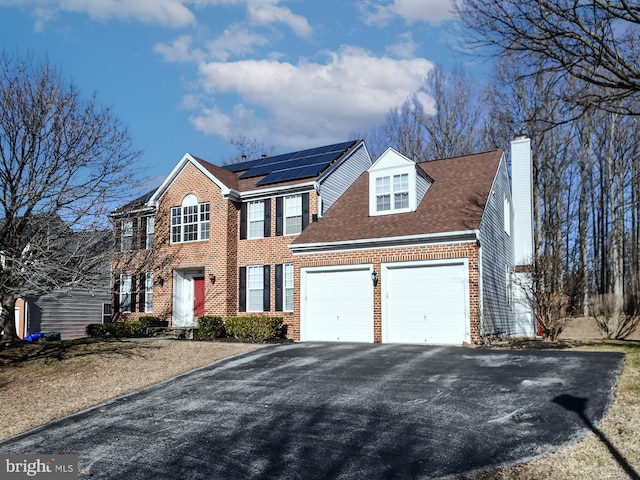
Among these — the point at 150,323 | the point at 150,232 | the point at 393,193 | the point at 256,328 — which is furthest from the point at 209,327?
the point at 393,193

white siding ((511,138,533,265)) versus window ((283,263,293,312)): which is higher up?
white siding ((511,138,533,265))

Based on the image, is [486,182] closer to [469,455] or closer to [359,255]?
[359,255]

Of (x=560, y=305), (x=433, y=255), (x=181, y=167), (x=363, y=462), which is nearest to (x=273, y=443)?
(x=363, y=462)

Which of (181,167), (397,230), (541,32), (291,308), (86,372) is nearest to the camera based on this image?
(541,32)

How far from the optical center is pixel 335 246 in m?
17.8

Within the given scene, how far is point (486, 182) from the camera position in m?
18.6

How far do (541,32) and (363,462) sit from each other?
845 centimetres

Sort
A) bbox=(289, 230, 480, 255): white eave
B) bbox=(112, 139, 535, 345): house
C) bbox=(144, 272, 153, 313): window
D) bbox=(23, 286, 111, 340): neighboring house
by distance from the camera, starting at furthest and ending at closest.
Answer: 1. bbox=(23, 286, 111, 340): neighboring house
2. bbox=(144, 272, 153, 313): window
3. bbox=(112, 139, 535, 345): house
4. bbox=(289, 230, 480, 255): white eave

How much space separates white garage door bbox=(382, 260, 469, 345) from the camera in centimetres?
1560

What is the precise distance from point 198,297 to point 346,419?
14714 mm

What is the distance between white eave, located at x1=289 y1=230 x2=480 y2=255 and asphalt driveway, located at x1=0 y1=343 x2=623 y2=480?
3.79 m

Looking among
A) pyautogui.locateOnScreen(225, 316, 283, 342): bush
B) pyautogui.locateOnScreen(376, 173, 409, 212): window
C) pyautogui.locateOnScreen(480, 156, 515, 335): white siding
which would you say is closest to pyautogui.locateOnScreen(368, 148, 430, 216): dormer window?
pyautogui.locateOnScreen(376, 173, 409, 212): window

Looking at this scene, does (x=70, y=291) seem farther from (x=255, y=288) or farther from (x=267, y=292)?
(x=267, y=292)

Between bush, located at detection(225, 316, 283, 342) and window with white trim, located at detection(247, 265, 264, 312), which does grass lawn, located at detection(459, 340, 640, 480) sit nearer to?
bush, located at detection(225, 316, 283, 342)
